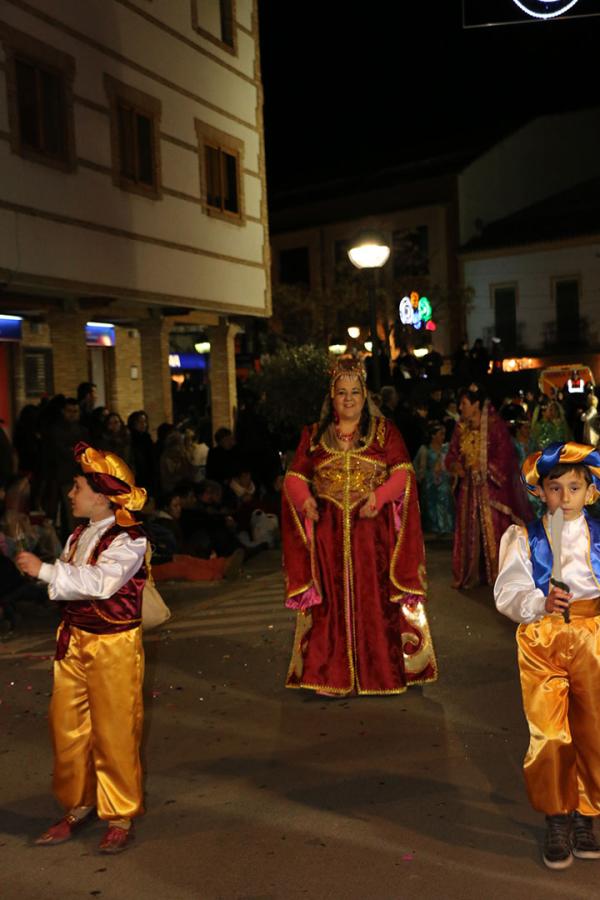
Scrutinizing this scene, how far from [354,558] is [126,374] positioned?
14.2 m

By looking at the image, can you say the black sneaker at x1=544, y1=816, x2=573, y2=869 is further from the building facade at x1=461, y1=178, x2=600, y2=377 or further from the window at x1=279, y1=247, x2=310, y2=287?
the window at x1=279, y1=247, x2=310, y2=287

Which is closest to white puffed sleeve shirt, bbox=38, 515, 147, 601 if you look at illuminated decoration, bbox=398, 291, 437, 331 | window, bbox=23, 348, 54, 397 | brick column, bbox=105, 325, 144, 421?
window, bbox=23, 348, 54, 397

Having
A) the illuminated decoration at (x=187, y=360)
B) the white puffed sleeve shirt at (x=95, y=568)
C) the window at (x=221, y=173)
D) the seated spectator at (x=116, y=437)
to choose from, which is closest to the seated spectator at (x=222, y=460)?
the seated spectator at (x=116, y=437)

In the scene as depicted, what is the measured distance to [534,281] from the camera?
42.2 meters

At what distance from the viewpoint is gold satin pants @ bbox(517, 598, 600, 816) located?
440cm

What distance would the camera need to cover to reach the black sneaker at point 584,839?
4.45 meters

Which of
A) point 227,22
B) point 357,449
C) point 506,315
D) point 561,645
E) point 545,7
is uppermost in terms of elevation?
point 227,22

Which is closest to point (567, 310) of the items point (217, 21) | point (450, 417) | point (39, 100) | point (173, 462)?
point (217, 21)

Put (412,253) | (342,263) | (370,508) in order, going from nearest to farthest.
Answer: (370,508) < (412,253) < (342,263)

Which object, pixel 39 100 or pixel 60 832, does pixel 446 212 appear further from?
pixel 60 832

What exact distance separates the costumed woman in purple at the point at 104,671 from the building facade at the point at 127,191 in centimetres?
966

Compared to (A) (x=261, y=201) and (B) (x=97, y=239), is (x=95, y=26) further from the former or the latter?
(A) (x=261, y=201)

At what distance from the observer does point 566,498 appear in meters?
4.43

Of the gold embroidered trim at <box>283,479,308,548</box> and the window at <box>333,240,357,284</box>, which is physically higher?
the window at <box>333,240,357,284</box>
